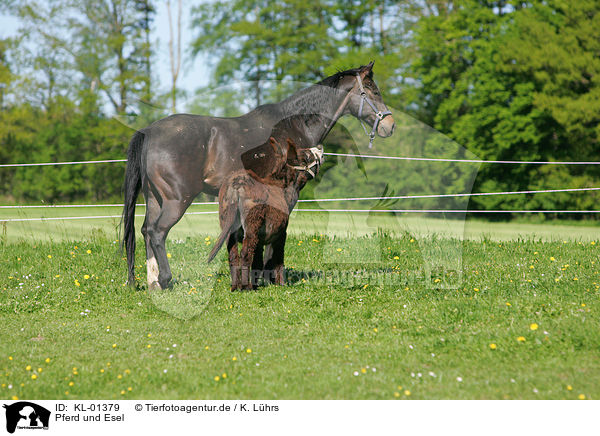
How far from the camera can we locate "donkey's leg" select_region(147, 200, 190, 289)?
24.8 feet

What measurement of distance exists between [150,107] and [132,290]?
3.15 m

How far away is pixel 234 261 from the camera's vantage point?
739 cm

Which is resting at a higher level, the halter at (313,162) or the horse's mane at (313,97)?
the horse's mane at (313,97)

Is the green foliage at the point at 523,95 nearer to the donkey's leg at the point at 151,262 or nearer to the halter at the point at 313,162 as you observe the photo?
the halter at the point at 313,162

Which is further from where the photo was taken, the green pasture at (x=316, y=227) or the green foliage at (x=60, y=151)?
the green foliage at (x=60, y=151)

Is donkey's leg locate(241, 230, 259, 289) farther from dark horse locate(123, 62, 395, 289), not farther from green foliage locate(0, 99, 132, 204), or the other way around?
green foliage locate(0, 99, 132, 204)

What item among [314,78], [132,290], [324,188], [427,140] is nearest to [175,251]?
[132,290]

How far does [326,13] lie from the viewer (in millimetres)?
24688

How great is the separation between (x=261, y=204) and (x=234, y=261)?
87 centimetres

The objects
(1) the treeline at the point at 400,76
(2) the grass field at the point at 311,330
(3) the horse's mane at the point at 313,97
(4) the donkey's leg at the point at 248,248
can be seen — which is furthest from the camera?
(1) the treeline at the point at 400,76

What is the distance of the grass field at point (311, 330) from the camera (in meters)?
4.60

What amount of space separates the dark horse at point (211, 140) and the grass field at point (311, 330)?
1017 mm
